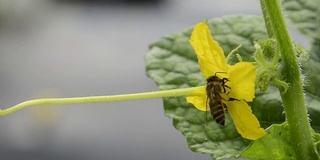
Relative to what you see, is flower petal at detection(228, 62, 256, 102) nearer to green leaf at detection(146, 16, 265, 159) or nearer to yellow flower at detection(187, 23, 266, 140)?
Answer: yellow flower at detection(187, 23, 266, 140)

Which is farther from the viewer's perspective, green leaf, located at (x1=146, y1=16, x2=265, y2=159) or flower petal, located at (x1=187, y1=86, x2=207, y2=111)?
green leaf, located at (x1=146, y1=16, x2=265, y2=159)

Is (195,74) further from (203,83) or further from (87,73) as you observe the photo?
(87,73)

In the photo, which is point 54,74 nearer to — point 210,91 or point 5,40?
point 5,40

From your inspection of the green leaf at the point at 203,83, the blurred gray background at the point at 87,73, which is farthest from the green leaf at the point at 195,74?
the blurred gray background at the point at 87,73

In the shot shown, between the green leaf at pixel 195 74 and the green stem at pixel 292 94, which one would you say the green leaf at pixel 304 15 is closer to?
the green leaf at pixel 195 74

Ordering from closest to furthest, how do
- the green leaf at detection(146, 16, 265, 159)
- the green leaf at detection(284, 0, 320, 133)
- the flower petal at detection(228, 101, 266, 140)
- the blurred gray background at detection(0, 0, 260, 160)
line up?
the flower petal at detection(228, 101, 266, 140), the green leaf at detection(146, 16, 265, 159), the green leaf at detection(284, 0, 320, 133), the blurred gray background at detection(0, 0, 260, 160)

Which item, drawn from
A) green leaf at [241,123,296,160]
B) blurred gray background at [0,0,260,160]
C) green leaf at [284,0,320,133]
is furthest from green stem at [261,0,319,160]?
blurred gray background at [0,0,260,160]

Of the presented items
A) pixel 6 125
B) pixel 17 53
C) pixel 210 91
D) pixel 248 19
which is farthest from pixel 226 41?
pixel 17 53
